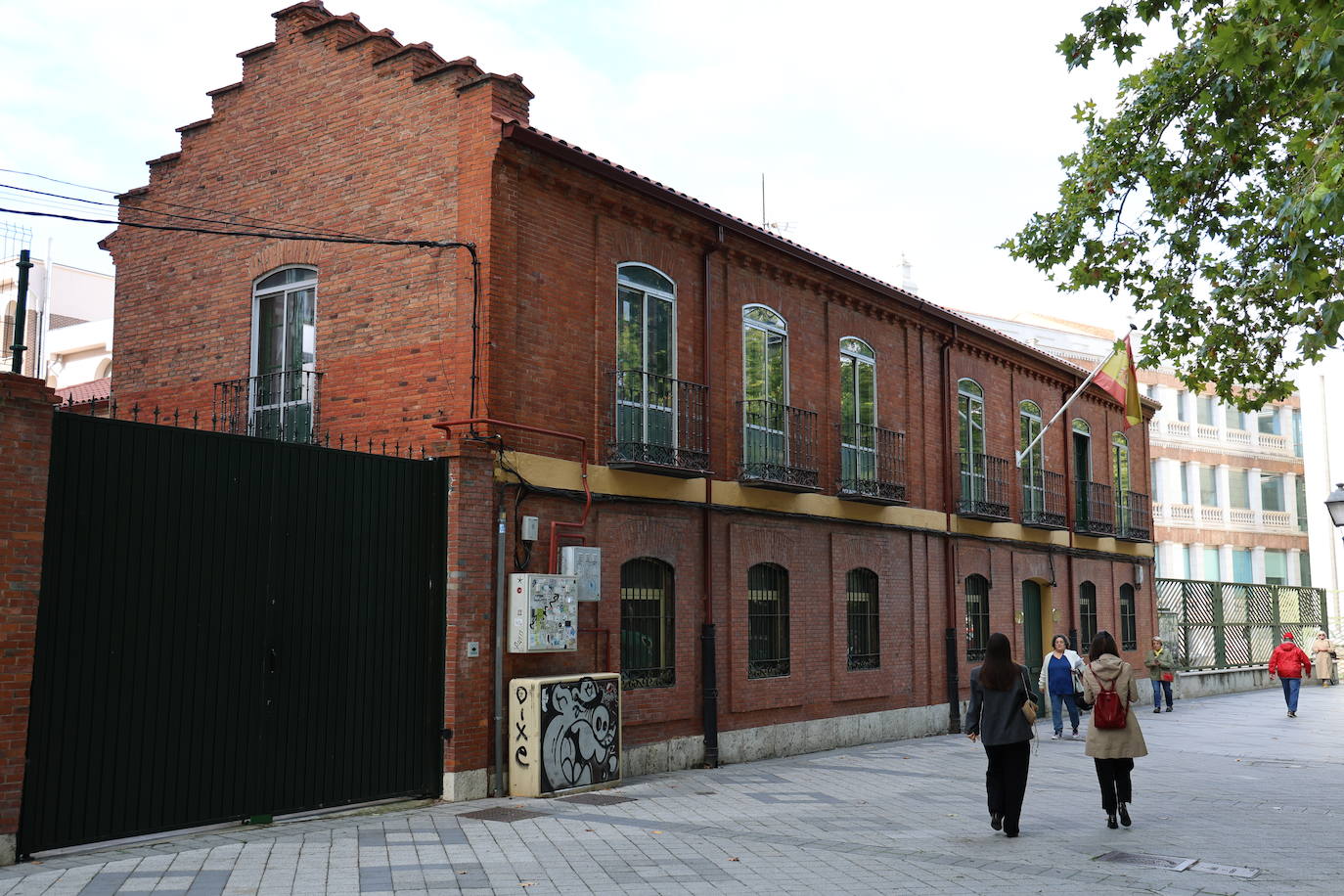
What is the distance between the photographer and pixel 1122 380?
67.3 ft

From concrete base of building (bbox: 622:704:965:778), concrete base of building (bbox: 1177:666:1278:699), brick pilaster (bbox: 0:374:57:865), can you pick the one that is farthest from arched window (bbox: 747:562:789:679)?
concrete base of building (bbox: 1177:666:1278:699)

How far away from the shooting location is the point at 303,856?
8531mm

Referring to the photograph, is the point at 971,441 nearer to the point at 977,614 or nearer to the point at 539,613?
the point at 977,614

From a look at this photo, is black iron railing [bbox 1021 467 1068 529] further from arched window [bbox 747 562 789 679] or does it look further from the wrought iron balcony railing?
the wrought iron balcony railing

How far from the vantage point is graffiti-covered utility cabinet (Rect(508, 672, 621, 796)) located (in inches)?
451

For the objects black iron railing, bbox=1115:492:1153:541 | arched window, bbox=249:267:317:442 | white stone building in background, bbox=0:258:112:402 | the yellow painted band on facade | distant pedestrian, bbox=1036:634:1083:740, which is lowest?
distant pedestrian, bbox=1036:634:1083:740

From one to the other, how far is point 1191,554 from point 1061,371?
21.8 meters

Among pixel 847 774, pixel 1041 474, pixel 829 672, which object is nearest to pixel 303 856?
pixel 847 774

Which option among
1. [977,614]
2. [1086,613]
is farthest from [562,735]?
[1086,613]

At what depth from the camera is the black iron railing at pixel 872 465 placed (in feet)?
56.3

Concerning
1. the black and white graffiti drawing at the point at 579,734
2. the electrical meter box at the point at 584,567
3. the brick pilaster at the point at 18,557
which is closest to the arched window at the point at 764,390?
the electrical meter box at the point at 584,567

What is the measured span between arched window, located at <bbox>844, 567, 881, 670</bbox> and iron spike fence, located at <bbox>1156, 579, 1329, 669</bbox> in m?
14.1

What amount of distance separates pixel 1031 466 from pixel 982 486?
7.90 ft

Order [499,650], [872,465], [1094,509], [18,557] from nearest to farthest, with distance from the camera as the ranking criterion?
1. [18,557]
2. [499,650]
3. [872,465]
4. [1094,509]
